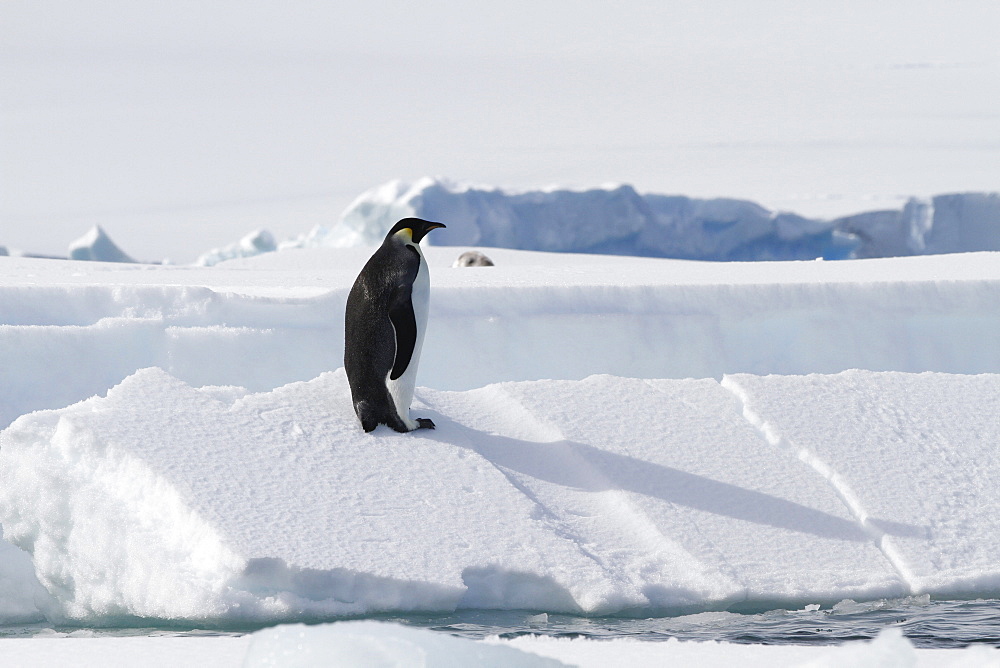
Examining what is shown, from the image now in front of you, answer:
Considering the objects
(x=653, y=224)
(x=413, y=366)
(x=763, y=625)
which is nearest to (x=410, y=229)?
(x=413, y=366)

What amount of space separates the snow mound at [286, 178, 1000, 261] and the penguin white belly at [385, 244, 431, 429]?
44.0ft

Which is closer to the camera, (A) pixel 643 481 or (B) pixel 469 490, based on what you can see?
(B) pixel 469 490

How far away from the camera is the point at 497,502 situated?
11.7ft

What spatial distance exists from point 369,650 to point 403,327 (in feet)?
7.34

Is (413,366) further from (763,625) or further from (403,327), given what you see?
(763,625)

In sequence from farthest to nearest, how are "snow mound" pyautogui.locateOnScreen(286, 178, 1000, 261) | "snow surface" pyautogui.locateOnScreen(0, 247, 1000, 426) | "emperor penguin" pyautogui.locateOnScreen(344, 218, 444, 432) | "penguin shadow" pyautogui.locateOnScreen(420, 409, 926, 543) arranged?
"snow mound" pyautogui.locateOnScreen(286, 178, 1000, 261), "snow surface" pyautogui.locateOnScreen(0, 247, 1000, 426), "emperor penguin" pyautogui.locateOnScreen(344, 218, 444, 432), "penguin shadow" pyautogui.locateOnScreen(420, 409, 926, 543)

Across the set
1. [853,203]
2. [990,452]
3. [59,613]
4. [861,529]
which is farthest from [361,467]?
[853,203]

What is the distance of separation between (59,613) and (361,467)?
1.12 meters

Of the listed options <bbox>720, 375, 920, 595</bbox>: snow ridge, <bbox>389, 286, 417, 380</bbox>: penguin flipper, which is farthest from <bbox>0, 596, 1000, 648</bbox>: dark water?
<bbox>389, 286, 417, 380</bbox>: penguin flipper

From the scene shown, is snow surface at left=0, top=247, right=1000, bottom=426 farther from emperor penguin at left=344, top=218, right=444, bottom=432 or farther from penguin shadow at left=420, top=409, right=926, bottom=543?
penguin shadow at left=420, top=409, right=926, bottom=543

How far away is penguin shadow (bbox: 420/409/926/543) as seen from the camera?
3.65 m

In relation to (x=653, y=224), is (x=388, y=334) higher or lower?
lower

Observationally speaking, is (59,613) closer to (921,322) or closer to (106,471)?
(106,471)

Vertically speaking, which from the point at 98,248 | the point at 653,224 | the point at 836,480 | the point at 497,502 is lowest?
the point at 497,502
